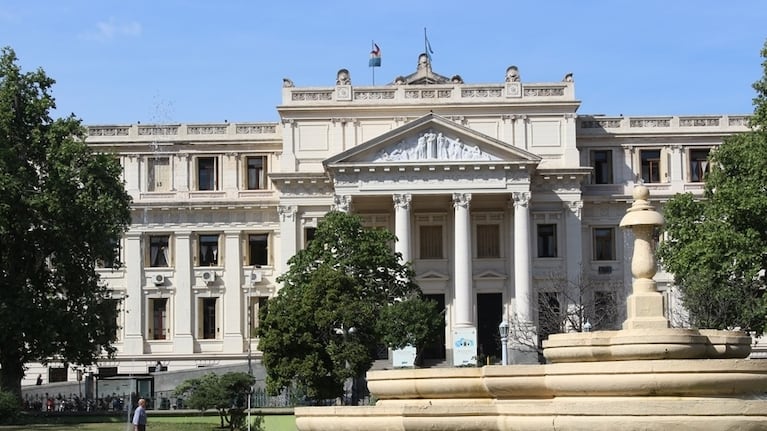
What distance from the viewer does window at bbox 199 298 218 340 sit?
7707 cm

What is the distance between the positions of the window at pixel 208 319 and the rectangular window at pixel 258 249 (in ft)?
10.3

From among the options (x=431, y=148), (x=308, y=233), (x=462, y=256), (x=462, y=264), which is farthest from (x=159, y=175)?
(x=462, y=264)

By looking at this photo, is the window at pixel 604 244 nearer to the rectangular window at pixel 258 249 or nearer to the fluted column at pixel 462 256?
the fluted column at pixel 462 256

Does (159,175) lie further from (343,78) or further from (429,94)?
(429,94)

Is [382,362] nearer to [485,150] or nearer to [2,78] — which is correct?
[485,150]

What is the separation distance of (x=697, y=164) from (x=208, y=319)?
29.0m

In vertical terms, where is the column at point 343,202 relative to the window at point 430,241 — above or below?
above

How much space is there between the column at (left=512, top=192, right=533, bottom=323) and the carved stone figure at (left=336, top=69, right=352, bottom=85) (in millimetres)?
11356

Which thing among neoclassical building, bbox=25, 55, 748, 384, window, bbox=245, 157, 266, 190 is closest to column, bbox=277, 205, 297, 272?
neoclassical building, bbox=25, 55, 748, 384

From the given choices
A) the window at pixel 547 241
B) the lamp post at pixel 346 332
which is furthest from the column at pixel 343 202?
the lamp post at pixel 346 332

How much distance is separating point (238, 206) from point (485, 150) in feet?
48.5

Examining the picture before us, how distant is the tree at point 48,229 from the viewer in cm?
5153

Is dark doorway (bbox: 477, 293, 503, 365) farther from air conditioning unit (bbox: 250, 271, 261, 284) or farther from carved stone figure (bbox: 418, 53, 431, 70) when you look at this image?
carved stone figure (bbox: 418, 53, 431, 70)

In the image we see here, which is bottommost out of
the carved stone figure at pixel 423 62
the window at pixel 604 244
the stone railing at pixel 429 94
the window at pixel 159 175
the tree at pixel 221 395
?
the tree at pixel 221 395
